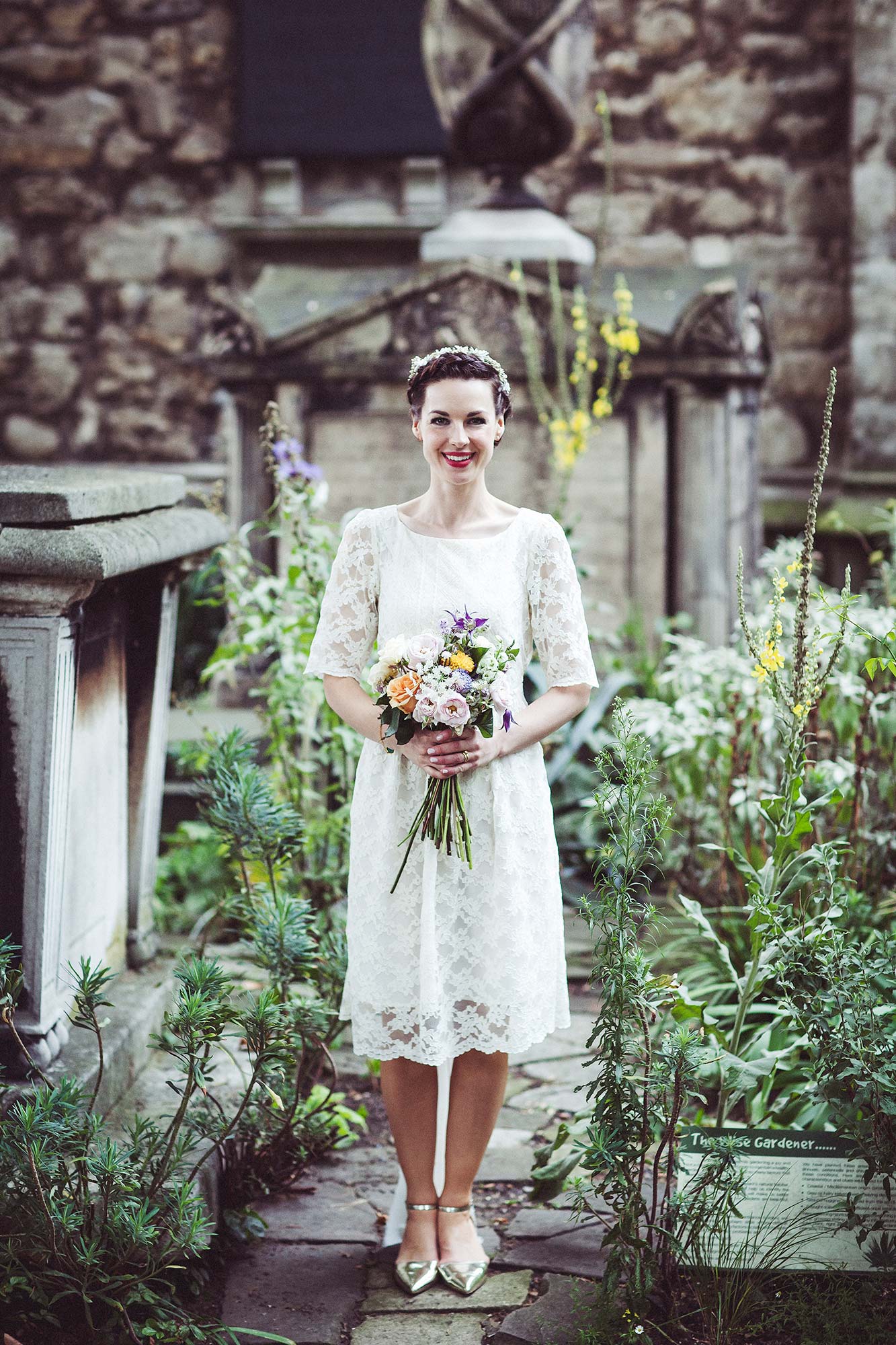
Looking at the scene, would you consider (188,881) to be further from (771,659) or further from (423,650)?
(771,659)

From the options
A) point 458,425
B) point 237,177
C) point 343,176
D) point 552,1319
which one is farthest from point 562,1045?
point 237,177

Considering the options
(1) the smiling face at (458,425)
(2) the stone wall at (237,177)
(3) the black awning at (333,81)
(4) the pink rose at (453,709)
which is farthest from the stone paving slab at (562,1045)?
(3) the black awning at (333,81)

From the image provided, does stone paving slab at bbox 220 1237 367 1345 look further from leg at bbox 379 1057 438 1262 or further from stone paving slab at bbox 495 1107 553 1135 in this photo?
stone paving slab at bbox 495 1107 553 1135

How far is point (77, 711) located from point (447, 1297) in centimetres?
126

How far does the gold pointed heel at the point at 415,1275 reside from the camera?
7.96ft

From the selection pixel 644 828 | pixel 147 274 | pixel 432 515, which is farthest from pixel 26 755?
pixel 147 274

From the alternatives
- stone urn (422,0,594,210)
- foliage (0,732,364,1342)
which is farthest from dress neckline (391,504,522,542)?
stone urn (422,0,594,210)

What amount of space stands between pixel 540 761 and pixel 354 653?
0.39 metres

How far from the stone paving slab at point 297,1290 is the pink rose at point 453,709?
3.34 ft

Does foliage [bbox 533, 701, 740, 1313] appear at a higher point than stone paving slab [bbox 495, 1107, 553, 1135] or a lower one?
higher

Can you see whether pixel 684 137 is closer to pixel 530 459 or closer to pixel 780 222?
pixel 780 222

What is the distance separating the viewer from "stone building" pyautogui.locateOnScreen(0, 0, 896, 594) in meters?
7.45

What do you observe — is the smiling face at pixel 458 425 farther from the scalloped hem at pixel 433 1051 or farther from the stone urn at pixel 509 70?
the stone urn at pixel 509 70

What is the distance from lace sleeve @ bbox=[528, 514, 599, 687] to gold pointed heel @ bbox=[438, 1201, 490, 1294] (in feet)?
3.37
